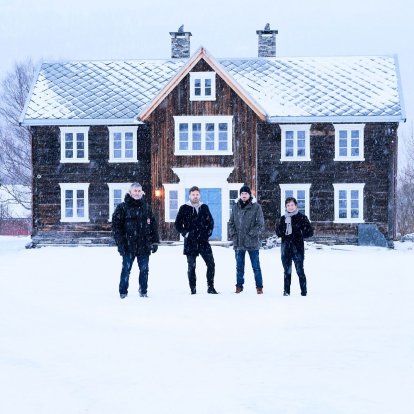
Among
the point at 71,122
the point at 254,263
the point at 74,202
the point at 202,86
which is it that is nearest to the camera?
the point at 254,263

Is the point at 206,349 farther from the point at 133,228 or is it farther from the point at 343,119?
the point at 343,119

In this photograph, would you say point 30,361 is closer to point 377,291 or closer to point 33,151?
point 377,291

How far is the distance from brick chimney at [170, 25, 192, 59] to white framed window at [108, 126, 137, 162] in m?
4.94

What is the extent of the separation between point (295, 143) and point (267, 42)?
6.14 m

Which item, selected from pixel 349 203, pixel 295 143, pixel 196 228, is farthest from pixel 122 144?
pixel 196 228

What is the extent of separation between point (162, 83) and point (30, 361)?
2893 cm

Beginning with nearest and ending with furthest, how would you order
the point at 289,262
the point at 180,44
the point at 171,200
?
1. the point at 289,262
2. the point at 171,200
3. the point at 180,44

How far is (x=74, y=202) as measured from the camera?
34.8m

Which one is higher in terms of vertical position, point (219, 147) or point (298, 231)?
point (219, 147)

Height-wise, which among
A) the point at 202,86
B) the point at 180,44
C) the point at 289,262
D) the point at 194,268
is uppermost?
the point at 180,44

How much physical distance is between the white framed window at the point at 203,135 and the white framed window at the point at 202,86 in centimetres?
75

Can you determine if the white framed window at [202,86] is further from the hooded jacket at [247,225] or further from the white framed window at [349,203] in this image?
the hooded jacket at [247,225]

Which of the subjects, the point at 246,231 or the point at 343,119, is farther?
the point at 343,119

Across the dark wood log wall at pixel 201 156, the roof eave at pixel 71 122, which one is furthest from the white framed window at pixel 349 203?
the roof eave at pixel 71 122
